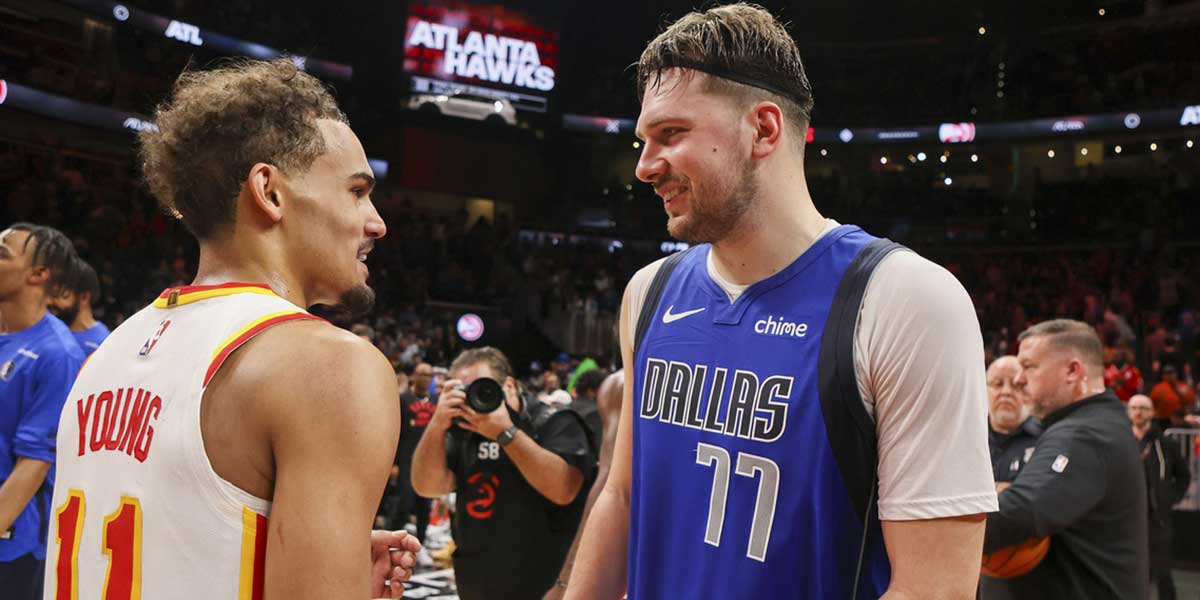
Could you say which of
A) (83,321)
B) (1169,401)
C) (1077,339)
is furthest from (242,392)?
(1169,401)

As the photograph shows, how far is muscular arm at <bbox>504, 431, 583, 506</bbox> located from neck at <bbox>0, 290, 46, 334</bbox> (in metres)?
1.85

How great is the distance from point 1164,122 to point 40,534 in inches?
851

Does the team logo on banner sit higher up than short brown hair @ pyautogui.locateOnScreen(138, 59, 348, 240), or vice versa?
the team logo on banner

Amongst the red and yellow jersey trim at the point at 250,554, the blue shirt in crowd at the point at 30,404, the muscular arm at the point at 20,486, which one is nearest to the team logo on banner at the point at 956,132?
the blue shirt in crowd at the point at 30,404

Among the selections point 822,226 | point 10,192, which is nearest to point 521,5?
point 10,192

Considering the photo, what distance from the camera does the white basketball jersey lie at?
4.41ft

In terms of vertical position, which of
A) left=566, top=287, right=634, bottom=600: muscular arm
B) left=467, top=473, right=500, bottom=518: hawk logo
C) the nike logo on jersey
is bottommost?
left=467, top=473, right=500, bottom=518: hawk logo

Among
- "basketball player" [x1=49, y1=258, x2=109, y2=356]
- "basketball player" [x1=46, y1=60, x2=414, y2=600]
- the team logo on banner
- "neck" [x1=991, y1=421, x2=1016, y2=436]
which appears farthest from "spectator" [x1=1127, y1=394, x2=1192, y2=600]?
the team logo on banner

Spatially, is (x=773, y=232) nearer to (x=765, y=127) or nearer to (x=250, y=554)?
(x=765, y=127)

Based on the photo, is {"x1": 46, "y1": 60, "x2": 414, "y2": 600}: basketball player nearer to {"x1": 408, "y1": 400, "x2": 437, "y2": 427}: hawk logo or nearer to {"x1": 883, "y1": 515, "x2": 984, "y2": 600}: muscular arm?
{"x1": 883, "y1": 515, "x2": 984, "y2": 600}: muscular arm

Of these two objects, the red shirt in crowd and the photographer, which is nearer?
the photographer

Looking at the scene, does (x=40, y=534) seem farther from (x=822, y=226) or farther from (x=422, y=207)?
(x=422, y=207)

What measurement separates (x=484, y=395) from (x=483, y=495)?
0.47m

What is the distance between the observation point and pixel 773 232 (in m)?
1.86
